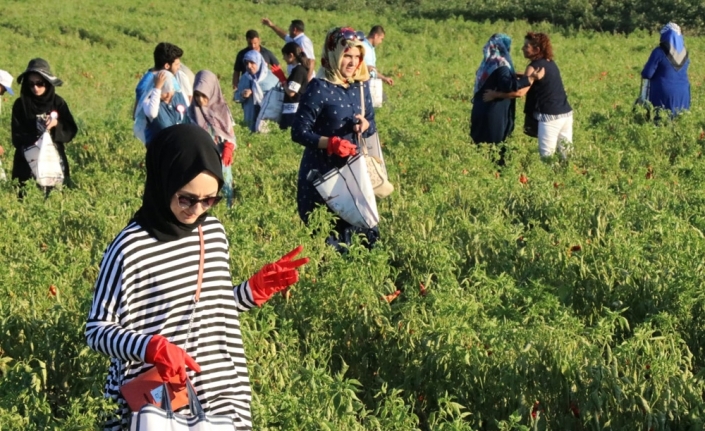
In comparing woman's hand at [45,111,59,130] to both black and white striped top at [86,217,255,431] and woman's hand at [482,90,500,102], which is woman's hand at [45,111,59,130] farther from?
black and white striped top at [86,217,255,431]

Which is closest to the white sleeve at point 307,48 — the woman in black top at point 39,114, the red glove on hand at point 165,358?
the woman in black top at point 39,114

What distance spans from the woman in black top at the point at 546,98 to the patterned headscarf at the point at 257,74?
449cm

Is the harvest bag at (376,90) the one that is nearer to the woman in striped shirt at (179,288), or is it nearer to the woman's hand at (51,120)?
the woman's hand at (51,120)

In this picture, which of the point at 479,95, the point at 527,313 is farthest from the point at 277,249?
the point at 479,95

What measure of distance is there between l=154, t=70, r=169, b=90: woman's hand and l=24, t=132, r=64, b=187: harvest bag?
1259 mm

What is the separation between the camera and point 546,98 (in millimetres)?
9547

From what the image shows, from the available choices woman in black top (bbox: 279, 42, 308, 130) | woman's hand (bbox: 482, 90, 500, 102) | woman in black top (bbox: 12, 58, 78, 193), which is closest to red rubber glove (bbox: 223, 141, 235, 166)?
woman in black top (bbox: 12, 58, 78, 193)

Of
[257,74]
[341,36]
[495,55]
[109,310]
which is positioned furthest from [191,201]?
[257,74]

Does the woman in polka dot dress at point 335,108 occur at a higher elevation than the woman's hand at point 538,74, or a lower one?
higher

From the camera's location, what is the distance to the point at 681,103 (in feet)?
37.7

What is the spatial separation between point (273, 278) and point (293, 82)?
28.2ft

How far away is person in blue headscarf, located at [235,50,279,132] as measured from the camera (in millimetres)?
13180

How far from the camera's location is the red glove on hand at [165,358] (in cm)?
294

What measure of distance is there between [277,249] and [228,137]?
2583 millimetres
